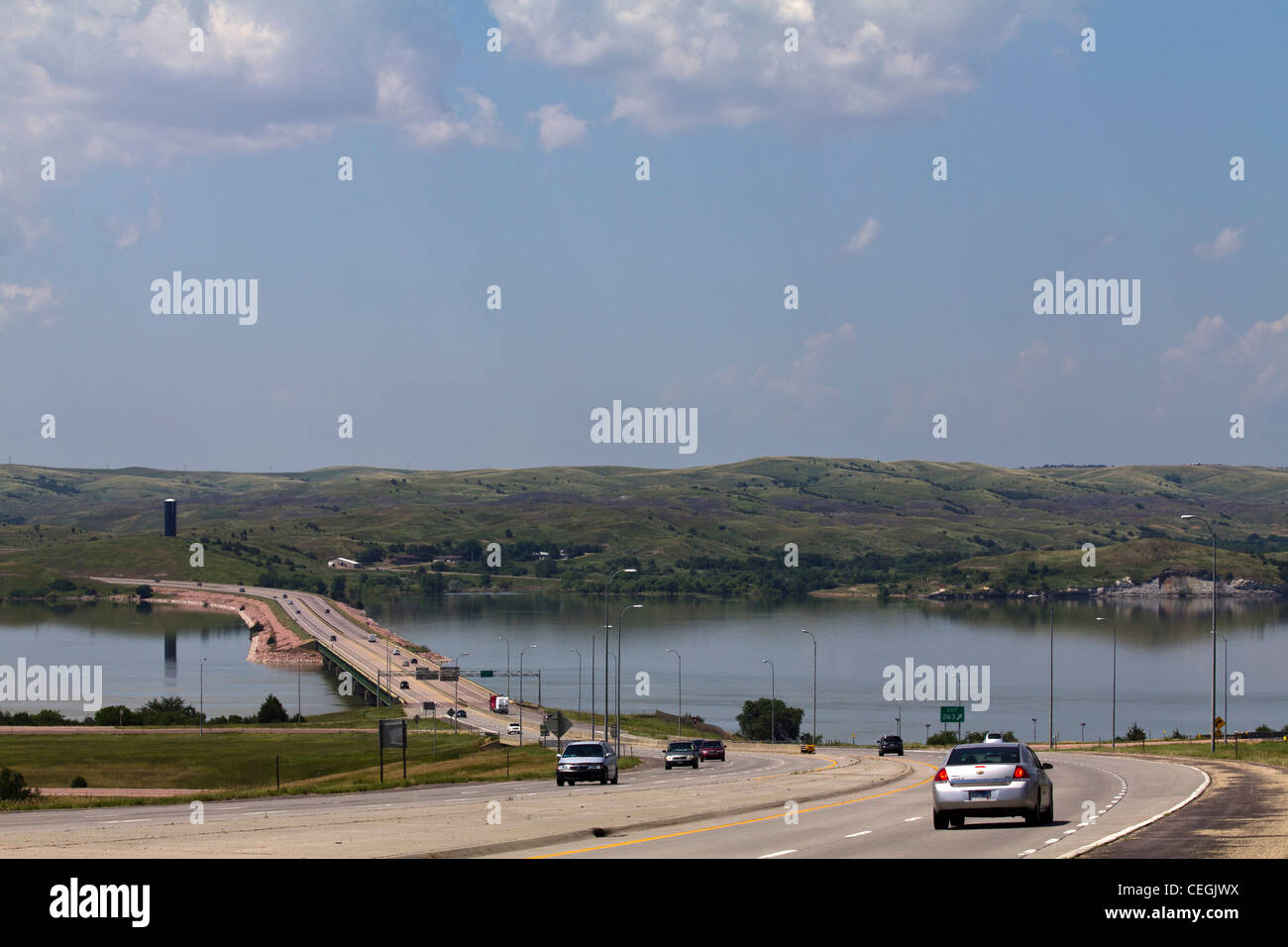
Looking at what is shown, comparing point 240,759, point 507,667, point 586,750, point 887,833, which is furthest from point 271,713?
point 887,833

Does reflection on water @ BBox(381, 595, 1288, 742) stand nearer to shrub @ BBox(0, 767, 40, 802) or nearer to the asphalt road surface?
shrub @ BBox(0, 767, 40, 802)

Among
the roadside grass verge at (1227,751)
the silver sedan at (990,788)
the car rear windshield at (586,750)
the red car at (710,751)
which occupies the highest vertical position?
the silver sedan at (990,788)

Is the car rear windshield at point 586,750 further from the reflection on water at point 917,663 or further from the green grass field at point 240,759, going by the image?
the reflection on water at point 917,663

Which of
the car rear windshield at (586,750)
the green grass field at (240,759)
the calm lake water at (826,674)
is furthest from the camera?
the calm lake water at (826,674)

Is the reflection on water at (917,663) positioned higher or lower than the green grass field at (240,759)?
lower

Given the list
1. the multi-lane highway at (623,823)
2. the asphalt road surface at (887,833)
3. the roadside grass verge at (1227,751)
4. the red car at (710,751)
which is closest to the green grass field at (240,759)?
the red car at (710,751)

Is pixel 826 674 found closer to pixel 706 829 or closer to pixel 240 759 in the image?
pixel 240 759
